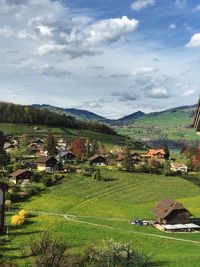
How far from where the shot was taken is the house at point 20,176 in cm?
11644

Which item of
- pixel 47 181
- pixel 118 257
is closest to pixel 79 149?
pixel 47 181

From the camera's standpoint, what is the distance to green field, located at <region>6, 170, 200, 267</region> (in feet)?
213

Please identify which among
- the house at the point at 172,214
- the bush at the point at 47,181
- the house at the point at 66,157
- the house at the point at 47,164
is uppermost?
the house at the point at 66,157

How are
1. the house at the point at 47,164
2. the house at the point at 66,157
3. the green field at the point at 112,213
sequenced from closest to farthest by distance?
the green field at the point at 112,213, the house at the point at 47,164, the house at the point at 66,157

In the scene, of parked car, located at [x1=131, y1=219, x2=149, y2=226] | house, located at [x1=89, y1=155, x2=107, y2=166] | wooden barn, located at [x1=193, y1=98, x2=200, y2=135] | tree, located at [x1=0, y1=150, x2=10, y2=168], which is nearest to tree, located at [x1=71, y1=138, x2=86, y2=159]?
house, located at [x1=89, y1=155, x2=107, y2=166]

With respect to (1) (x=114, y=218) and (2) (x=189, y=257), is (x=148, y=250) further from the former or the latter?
(1) (x=114, y=218)

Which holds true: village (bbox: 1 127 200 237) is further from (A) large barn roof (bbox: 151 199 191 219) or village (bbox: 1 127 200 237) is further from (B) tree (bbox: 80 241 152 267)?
(B) tree (bbox: 80 241 152 267)

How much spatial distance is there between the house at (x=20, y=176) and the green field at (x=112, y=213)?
34.0 ft

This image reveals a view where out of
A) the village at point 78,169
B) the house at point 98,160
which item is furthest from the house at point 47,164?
the house at point 98,160

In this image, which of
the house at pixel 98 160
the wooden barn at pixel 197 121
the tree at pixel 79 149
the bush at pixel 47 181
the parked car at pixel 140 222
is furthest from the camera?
the tree at pixel 79 149

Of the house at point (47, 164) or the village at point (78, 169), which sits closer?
the village at point (78, 169)

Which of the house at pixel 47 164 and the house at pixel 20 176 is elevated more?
the house at pixel 47 164

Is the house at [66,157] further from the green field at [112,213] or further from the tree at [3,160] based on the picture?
the green field at [112,213]

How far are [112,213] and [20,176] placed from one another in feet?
114
